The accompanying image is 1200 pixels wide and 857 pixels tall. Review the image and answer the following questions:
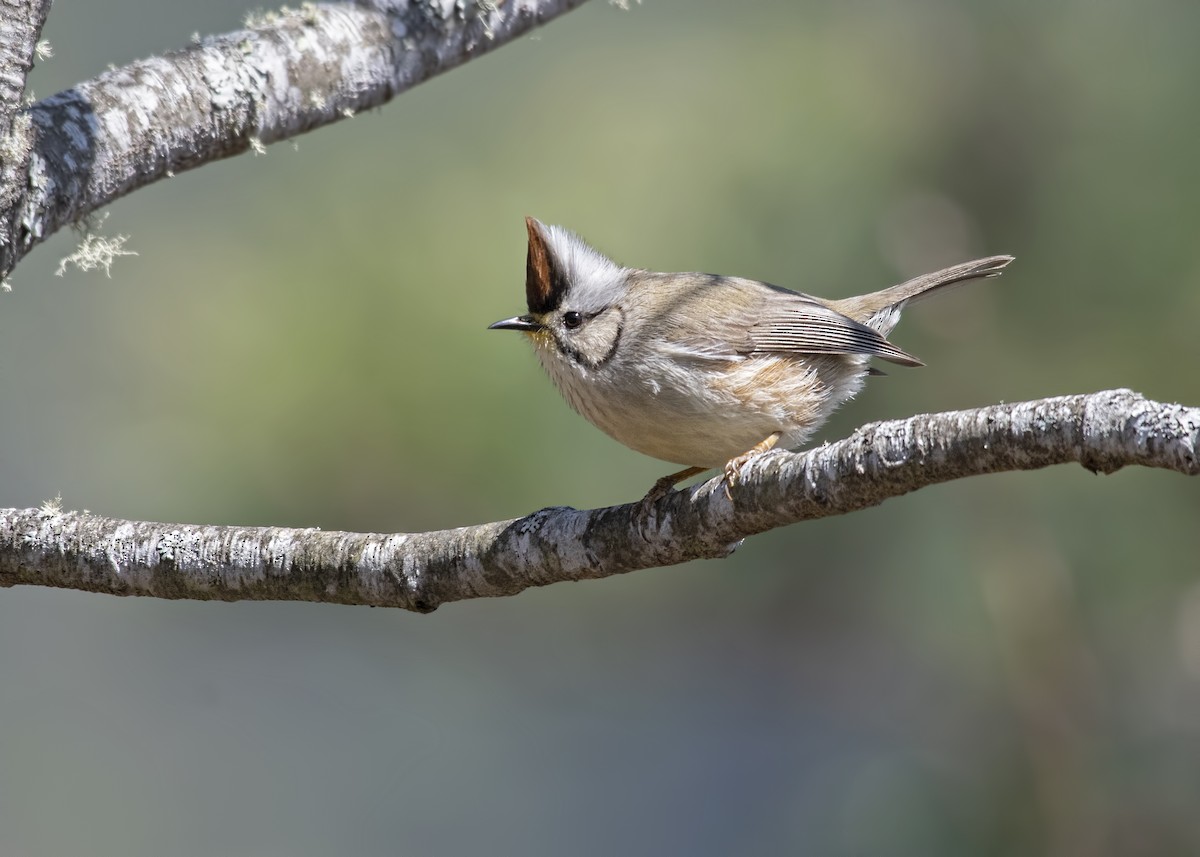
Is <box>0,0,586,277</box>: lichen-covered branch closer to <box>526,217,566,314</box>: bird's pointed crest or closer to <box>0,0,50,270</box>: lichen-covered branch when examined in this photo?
<box>0,0,50,270</box>: lichen-covered branch

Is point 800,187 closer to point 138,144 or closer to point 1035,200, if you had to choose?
point 1035,200

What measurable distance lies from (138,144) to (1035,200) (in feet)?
21.2

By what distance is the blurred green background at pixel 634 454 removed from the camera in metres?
6.61

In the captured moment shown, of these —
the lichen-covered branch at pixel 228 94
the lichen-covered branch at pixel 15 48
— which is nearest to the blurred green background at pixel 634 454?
the lichen-covered branch at pixel 228 94

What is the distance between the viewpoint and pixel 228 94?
8.28 feet

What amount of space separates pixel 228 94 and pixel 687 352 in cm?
135

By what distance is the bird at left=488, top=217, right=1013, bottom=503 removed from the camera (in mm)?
3070

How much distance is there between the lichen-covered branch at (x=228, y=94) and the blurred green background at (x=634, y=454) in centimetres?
387

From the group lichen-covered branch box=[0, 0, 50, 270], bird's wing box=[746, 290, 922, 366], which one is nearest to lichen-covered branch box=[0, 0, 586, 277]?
lichen-covered branch box=[0, 0, 50, 270]

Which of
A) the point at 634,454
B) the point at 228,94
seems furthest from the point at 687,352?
the point at 634,454

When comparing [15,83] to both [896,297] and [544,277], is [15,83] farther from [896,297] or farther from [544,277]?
[896,297]

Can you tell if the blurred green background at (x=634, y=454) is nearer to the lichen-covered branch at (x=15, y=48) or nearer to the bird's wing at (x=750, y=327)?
the bird's wing at (x=750, y=327)

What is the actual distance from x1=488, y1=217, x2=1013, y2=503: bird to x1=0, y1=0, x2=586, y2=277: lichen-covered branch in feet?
1.99

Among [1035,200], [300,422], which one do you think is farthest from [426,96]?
[1035,200]
